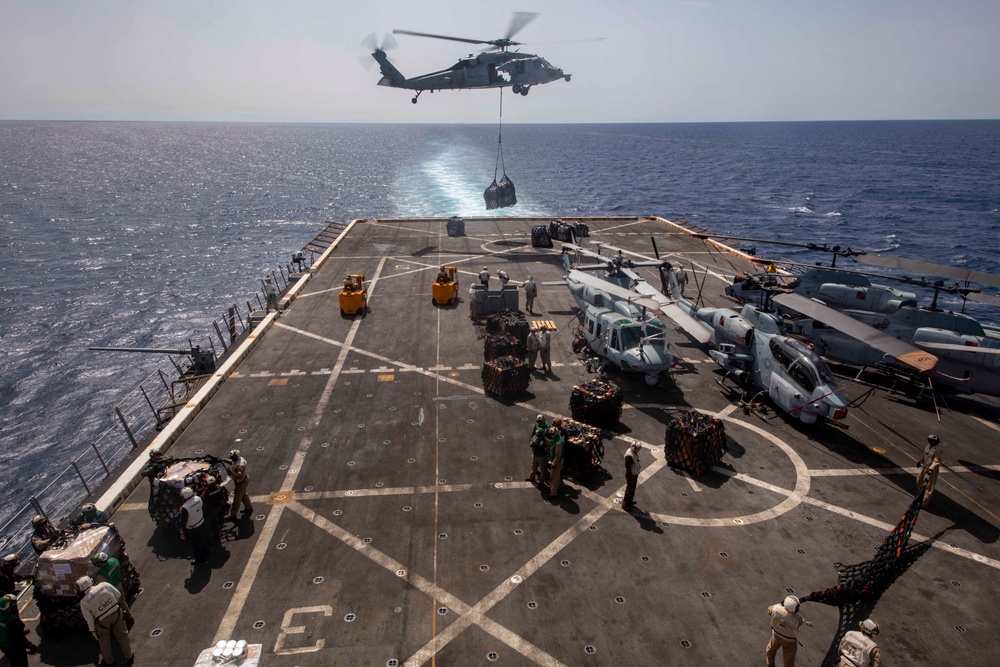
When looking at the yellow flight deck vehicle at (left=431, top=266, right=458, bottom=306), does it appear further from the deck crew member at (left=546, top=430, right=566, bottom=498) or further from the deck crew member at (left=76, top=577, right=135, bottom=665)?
the deck crew member at (left=76, top=577, right=135, bottom=665)

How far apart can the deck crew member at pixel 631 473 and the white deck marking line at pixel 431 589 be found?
447 centimetres

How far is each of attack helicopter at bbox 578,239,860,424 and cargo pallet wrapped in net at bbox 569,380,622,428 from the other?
365 cm

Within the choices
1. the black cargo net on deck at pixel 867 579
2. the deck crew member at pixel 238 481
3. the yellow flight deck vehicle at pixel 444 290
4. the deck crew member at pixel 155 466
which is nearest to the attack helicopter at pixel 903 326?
the black cargo net on deck at pixel 867 579

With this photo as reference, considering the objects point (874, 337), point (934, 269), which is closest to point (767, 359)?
point (874, 337)

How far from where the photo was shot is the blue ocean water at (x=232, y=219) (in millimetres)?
36406

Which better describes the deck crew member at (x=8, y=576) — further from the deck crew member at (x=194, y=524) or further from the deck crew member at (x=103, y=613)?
the deck crew member at (x=194, y=524)

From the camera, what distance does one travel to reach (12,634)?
32.6ft

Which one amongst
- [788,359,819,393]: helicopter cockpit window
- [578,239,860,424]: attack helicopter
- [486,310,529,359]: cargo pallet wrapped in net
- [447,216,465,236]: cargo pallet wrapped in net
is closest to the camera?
[578,239,860,424]: attack helicopter

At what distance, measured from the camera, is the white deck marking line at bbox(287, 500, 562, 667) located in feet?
37.0

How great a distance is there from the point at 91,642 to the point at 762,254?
238 ft

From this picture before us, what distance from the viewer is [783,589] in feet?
42.2

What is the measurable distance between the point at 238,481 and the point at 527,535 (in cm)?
813

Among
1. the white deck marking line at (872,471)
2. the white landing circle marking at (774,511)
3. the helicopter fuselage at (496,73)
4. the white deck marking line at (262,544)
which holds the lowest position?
the white deck marking line at (262,544)

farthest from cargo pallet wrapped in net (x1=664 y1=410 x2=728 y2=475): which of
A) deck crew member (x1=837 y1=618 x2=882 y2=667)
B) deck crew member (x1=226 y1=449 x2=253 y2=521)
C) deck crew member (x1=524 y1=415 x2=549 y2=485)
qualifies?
deck crew member (x1=226 y1=449 x2=253 y2=521)
